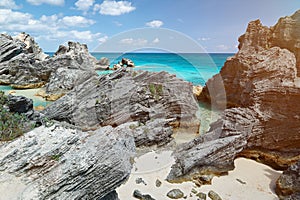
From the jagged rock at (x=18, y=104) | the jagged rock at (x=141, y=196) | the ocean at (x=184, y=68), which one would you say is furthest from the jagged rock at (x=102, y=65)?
the jagged rock at (x=141, y=196)

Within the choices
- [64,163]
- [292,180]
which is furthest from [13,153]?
[292,180]

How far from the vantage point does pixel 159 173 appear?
9750 millimetres

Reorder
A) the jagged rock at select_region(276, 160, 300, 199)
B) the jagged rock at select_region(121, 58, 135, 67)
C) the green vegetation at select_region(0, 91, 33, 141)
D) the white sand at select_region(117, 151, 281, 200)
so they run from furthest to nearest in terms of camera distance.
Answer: the jagged rock at select_region(121, 58, 135, 67), the white sand at select_region(117, 151, 281, 200), the jagged rock at select_region(276, 160, 300, 199), the green vegetation at select_region(0, 91, 33, 141)

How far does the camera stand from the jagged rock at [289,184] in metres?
8.29

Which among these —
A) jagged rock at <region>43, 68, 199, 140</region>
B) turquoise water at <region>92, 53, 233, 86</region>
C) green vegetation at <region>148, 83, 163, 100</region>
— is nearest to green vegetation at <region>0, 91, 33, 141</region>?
jagged rock at <region>43, 68, 199, 140</region>

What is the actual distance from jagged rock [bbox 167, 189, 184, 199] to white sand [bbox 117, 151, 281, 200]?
21cm

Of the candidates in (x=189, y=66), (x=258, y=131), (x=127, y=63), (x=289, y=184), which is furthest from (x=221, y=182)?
(x=189, y=66)

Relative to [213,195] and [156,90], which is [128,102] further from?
[213,195]

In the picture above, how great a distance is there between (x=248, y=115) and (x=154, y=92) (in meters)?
6.91

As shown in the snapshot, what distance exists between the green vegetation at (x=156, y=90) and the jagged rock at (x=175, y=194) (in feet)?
28.0

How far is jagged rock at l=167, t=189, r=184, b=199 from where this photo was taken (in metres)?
8.14

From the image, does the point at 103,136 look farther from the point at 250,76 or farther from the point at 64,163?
the point at 250,76

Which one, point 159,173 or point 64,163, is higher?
point 64,163

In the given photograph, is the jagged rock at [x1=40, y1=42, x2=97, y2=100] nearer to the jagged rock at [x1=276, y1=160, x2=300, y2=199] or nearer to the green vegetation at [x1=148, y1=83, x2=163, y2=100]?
the green vegetation at [x1=148, y1=83, x2=163, y2=100]
